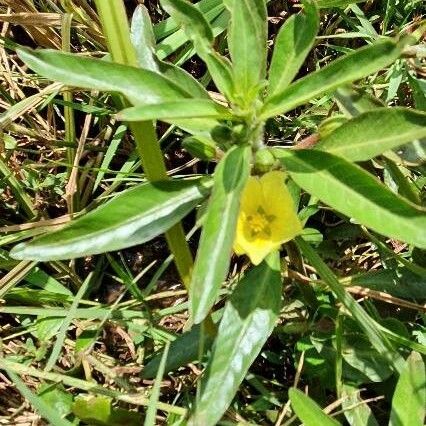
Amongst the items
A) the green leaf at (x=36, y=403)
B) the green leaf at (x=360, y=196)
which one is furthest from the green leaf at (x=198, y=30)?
the green leaf at (x=36, y=403)

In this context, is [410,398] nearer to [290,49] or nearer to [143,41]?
[290,49]

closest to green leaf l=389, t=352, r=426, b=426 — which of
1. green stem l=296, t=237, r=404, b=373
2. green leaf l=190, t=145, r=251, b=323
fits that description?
Result: green stem l=296, t=237, r=404, b=373

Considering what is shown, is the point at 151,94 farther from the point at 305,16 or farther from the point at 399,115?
the point at 399,115

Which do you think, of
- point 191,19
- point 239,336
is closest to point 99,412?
point 239,336

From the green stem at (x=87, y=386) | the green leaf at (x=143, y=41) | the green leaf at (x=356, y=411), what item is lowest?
the green leaf at (x=356, y=411)

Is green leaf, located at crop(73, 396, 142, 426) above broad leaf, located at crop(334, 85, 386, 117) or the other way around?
the other way around

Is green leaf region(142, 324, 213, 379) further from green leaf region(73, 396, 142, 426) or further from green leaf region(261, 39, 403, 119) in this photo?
green leaf region(261, 39, 403, 119)

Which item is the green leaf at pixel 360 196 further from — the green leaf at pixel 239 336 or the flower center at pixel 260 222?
the green leaf at pixel 239 336
